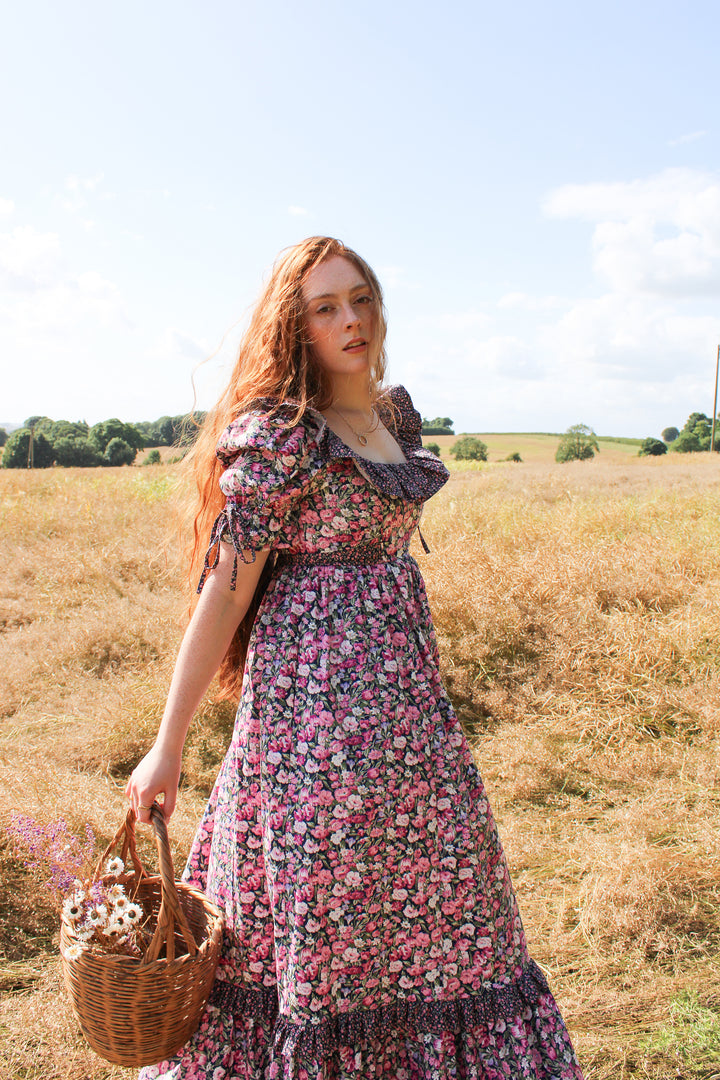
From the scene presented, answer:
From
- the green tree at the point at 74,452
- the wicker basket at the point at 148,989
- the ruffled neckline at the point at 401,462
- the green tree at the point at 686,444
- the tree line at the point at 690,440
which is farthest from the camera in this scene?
the green tree at the point at 686,444

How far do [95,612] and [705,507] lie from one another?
5.03 m

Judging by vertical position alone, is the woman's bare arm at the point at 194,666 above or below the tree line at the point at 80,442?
below

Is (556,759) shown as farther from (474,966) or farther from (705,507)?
(705,507)

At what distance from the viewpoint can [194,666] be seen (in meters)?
1.42

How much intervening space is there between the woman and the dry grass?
1.75 ft

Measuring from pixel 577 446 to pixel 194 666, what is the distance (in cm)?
3150

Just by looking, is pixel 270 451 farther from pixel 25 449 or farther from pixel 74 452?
pixel 74 452

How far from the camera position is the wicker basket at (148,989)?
1.24 metres

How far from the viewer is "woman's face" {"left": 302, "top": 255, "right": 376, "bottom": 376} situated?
1596 mm

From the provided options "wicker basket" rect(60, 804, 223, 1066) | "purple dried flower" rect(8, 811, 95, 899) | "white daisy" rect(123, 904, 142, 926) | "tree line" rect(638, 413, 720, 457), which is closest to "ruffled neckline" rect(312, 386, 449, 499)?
"wicker basket" rect(60, 804, 223, 1066)

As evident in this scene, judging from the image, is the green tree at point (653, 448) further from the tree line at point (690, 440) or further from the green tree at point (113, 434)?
the green tree at point (113, 434)

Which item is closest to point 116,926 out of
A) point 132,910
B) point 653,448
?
point 132,910

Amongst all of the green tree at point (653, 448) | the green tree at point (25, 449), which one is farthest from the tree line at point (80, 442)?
the green tree at point (653, 448)

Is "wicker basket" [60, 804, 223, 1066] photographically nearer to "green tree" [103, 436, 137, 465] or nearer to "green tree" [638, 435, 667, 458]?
"green tree" [103, 436, 137, 465]
